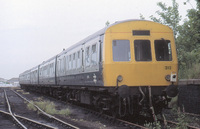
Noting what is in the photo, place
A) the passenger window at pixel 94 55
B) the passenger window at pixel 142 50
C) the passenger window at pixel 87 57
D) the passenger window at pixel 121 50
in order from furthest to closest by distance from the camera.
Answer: the passenger window at pixel 87 57 < the passenger window at pixel 94 55 < the passenger window at pixel 142 50 < the passenger window at pixel 121 50

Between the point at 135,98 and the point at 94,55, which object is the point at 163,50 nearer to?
the point at 135,98

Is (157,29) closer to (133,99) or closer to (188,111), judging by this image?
(133,99)

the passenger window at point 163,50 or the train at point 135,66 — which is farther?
the passenger window at point 163,50

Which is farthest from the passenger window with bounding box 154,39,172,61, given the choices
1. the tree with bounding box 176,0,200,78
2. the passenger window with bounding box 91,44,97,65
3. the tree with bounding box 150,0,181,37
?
the tree with bounding box 150,0,181,37

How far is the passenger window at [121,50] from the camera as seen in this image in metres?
9.30

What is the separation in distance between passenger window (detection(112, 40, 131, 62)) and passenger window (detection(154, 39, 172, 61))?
97 cm

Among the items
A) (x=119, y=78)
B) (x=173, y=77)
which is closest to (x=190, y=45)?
(x=173, y=77)

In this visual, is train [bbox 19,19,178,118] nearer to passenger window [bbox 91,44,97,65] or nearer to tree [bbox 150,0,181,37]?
passenger window [bbox 91,44,97,65]

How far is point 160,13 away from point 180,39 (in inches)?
159

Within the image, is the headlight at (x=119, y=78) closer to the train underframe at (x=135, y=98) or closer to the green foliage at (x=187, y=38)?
the train underframe at (x=135, y=98)

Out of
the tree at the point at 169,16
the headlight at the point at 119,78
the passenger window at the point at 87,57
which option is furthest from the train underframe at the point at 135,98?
the tree at the point at 169,16

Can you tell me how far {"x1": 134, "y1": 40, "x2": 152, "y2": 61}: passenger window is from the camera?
946 cm

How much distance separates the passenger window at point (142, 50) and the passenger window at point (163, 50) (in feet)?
0.91

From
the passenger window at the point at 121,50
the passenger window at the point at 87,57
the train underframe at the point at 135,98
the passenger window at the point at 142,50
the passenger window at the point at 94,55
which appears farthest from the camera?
the passenger window at the point at 87,57
